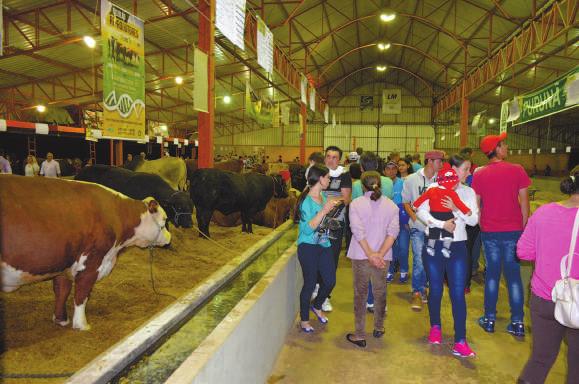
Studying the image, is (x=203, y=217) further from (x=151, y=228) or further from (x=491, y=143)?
(x=491, y=143)

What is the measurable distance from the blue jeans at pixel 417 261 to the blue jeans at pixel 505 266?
77cm

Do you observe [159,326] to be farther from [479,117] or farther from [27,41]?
[479,117]

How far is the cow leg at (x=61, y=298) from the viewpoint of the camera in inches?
143

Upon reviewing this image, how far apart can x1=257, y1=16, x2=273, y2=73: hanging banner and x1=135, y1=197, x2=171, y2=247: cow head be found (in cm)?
456

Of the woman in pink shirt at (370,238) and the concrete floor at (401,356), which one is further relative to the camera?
the woman in pink shirt at (370,238)

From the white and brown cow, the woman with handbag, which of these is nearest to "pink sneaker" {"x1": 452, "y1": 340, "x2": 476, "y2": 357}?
the woman with handbag

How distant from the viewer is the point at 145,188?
6.74 meters

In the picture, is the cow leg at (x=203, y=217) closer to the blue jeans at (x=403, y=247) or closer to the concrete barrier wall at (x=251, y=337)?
the blue jeans at (x=403, y=247)

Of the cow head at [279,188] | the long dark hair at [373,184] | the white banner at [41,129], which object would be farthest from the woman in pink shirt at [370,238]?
the white banner at [41,129]

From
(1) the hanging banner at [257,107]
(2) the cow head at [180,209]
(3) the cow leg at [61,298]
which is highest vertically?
(1) the hanging banner at [257,107]

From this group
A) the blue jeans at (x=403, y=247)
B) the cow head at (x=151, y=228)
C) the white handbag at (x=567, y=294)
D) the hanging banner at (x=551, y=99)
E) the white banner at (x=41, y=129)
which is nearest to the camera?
the white handbag at (x=567, y=294)

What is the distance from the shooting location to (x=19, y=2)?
10.2 meters

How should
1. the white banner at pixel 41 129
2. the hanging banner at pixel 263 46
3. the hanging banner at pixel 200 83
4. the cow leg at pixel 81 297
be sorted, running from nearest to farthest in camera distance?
the cow leg at pixel 81 297, the hanging banner at pixel 200 83, the hanging banner at pixel 263 46, the white banner at pixel 41 129

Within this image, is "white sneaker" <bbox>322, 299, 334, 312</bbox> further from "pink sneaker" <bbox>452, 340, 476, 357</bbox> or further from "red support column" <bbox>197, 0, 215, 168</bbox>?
"red support column" <bbox>197, 0, 215, 168</bbox>
